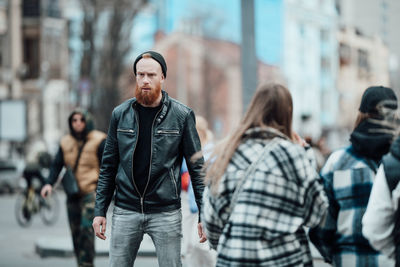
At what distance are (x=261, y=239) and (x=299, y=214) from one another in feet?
0.72

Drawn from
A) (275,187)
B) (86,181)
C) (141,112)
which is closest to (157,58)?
(141,112)

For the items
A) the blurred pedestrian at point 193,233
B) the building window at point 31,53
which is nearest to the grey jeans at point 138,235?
the blurred pedestrian at point 193,233

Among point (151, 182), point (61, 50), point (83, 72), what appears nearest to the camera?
point (151, 182)

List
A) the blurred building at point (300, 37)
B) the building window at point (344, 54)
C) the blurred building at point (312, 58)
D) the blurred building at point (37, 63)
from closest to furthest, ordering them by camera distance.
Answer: the blurred building at point (37, 63)
the blurred building at point (300, 37)
the blurred building at point (312, 58)
the building window at point (344, 54)

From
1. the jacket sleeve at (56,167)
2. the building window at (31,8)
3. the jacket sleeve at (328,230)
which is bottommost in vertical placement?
the jacket sleeve at (56,167)

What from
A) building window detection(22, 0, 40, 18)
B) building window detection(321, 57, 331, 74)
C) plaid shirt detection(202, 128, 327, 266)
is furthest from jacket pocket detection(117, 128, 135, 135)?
building window detection(321, 57, 331, 74)

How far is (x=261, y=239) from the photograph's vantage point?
11.8ft

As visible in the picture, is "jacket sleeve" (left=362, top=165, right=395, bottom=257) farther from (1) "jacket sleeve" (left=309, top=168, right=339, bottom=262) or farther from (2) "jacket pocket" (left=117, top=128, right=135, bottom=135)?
(2) "jacket pocket" (left=117, top=128, right=135, bottom=135)

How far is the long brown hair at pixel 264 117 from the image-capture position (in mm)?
3746

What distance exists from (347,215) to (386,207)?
0.36m

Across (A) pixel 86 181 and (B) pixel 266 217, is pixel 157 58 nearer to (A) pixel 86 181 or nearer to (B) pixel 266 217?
(B) pixel 266 217

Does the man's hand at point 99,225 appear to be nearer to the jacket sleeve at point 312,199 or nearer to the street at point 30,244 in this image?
the jacket sleeve at point 312,199

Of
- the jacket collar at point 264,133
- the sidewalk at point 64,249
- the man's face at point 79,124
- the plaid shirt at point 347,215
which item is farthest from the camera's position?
the sidewalk at point 64,249

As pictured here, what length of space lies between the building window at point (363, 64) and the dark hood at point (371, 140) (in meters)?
75.9
